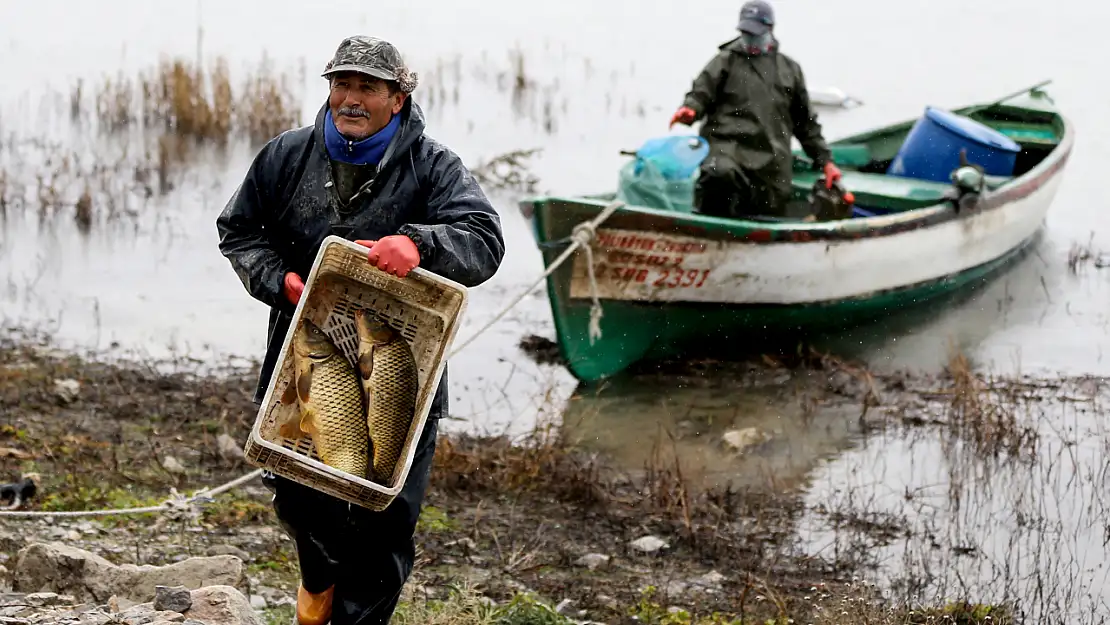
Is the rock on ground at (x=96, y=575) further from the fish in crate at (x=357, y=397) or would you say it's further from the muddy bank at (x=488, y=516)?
the fish in crate at (x=357, y=397)

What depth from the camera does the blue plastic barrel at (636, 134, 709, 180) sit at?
860 cm

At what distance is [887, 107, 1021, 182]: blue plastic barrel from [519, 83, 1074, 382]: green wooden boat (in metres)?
0.20

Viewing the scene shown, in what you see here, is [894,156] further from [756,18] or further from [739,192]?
[756,18]

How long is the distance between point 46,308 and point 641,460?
4.27 m

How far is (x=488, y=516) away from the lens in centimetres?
603

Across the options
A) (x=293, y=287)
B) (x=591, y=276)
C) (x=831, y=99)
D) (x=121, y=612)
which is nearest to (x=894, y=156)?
(x=591, y=276)

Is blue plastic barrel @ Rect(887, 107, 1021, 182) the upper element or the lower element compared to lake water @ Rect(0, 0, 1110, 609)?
upper

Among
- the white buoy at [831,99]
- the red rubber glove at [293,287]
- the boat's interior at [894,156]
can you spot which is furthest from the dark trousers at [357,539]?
the white buoy at [831,99]

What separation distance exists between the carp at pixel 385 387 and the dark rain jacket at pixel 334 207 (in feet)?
0.47

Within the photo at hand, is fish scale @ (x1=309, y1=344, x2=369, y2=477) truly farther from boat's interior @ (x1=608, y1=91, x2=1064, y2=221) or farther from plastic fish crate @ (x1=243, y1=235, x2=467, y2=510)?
boat's interior @ (x1=608, y1=91, x2=1064, y2=221)

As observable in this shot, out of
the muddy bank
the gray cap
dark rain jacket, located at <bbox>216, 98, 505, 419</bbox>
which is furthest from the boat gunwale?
dark rain jacket, located at <bbox>216, 98, 505, 419</bbox>

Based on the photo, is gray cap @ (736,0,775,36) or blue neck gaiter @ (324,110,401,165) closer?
blue neck gaiter @ (324,110,401,165)

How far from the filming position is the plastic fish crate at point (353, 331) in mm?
3586

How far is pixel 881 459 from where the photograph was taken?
24.7 ft
